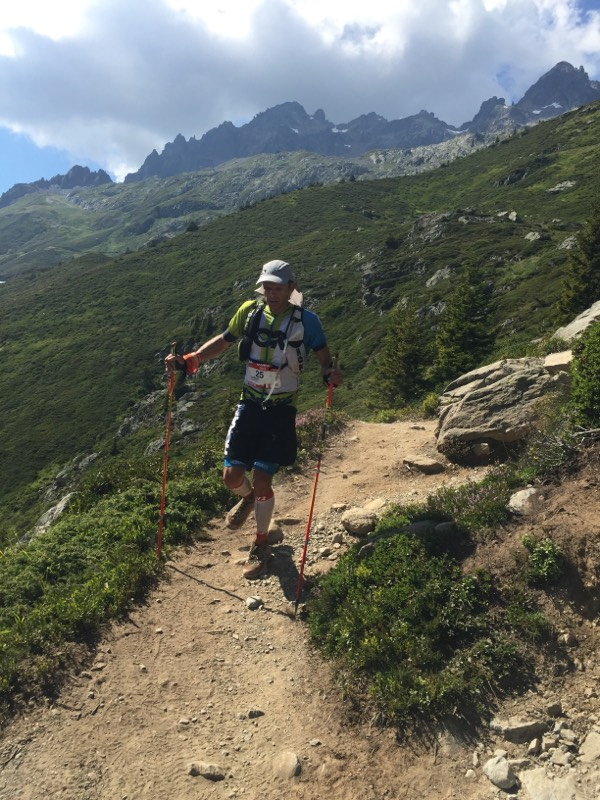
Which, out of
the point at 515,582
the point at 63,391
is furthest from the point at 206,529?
the point at 63,391

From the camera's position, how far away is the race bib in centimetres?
636

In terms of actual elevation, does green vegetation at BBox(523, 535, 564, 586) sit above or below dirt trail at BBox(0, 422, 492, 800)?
above

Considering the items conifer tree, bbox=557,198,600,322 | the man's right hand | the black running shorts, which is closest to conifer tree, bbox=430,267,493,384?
conifer tree, bbox=557,198,600,322

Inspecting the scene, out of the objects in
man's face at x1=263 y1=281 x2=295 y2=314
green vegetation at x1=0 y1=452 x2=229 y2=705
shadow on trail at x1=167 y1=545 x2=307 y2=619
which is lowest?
shadow on trail at x1=167 y1=545 x2=307 y2=619

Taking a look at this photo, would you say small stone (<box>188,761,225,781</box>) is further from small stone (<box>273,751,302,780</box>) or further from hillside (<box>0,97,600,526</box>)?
hillside (<box>0,97,600,526</box>)

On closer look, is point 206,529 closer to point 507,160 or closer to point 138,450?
point 138,450

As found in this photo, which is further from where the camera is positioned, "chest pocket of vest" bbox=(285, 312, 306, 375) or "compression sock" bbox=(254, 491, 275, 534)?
"compression sock" bbox=(254, 491, 275, 534)

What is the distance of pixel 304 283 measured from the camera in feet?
364

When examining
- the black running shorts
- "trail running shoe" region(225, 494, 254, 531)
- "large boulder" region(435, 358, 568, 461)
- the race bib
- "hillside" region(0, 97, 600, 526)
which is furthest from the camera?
"hillside" region(0, 97, 600, 526)

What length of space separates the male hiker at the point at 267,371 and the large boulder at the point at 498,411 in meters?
4.16

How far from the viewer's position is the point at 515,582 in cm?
511

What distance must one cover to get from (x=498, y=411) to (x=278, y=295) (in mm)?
5411

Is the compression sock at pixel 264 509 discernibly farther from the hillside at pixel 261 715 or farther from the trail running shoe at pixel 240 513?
the hillside at pixel 261 715

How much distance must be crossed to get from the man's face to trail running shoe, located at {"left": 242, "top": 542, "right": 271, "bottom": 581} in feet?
10.3
